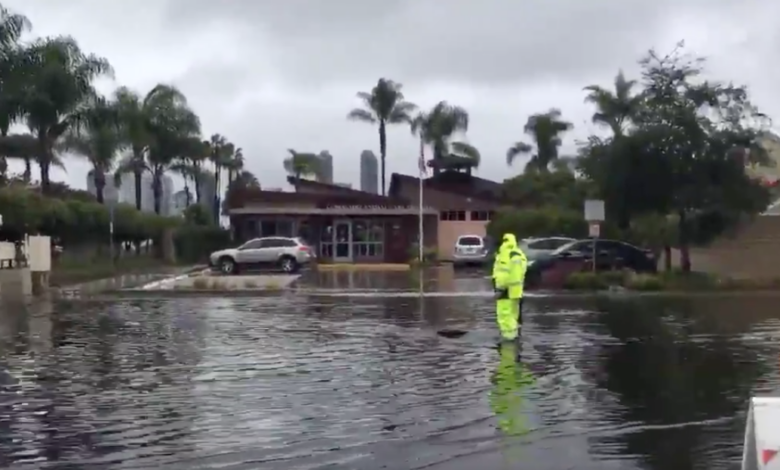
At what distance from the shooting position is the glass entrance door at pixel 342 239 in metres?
57.7

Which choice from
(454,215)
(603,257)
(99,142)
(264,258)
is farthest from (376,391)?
(454,215)

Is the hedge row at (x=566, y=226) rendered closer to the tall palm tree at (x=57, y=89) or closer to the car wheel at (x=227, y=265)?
the car wheel at (x=227, y=265)

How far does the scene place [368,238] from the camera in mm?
57844

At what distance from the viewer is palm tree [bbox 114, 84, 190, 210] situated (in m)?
59.8

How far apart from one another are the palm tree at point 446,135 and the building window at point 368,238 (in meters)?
14.4

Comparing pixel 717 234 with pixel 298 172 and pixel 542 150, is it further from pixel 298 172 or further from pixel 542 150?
pixel 298 172

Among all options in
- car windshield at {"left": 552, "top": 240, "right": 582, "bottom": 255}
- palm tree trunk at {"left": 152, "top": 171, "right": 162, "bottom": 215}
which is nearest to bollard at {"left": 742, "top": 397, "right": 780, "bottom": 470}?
car windshield at {"left": 552, "top": 240, "right": 582, "bottom": 255}

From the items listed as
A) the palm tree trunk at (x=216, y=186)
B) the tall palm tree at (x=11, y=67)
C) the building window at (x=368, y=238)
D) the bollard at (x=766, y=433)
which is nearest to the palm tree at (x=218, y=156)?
the palm tree trunk at (x=216, y=186)

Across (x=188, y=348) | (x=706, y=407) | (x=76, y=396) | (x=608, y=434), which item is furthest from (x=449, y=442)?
(x=188, y=348)

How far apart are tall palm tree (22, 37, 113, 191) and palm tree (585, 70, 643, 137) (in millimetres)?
19808

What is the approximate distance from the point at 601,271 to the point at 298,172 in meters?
59.7

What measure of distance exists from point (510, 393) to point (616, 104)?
31.9 meters

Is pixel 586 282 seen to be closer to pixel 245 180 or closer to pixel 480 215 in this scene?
pixel 480 215

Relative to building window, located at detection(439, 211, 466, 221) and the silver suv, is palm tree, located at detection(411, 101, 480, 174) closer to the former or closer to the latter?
building window, located at detection(439, 211, 466, 221)
